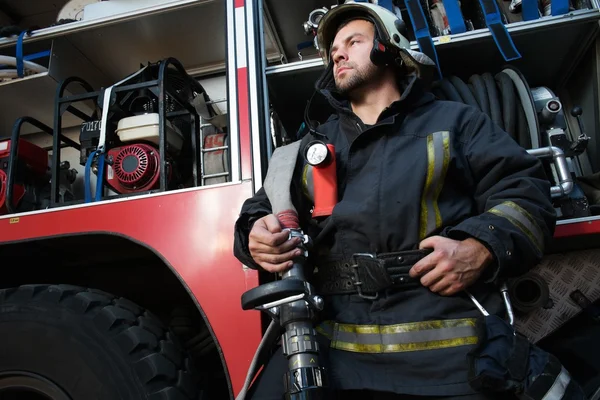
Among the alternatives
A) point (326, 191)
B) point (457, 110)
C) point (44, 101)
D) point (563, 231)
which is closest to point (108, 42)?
point (44, 101)

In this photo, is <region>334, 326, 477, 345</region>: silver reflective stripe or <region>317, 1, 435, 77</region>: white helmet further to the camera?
<region>317, 1, 435, 77</region>: white helmet

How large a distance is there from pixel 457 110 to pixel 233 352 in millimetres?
1100

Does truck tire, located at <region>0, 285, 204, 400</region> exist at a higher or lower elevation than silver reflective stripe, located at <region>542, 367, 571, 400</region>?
higher

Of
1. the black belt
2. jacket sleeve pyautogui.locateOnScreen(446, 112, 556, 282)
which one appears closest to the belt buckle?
the black belt

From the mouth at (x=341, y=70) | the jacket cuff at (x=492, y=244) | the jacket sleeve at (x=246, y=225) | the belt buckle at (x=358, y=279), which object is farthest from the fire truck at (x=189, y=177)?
the jacket cuff at (x=492, y=244)

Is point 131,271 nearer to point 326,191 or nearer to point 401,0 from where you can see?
point 326,191

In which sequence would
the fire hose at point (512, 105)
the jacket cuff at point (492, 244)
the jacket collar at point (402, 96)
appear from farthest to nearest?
the fire hose at point (512, 105) < the jacket collar at point (402, 96) < the jacket cuff at point (492, 244)

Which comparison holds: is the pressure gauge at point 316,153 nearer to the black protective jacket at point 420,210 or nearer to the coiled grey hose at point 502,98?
the black protective jacket at point 420,210

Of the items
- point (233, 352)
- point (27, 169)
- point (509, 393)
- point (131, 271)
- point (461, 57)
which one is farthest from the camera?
point (27, 169)

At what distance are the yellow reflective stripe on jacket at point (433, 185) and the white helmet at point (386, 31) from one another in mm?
467

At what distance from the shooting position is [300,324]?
1.09 meters

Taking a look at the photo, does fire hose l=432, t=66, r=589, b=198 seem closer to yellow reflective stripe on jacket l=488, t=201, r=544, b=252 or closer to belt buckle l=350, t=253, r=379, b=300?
yellow reflective stripe on jacket l=488, t=201, r=544, b=252

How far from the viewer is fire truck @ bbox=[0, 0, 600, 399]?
1.41 metres

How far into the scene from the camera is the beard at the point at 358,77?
1.60 metres
